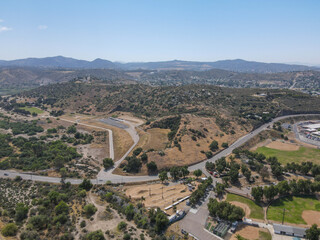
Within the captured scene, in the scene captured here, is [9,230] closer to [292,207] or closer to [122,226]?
[122,226]

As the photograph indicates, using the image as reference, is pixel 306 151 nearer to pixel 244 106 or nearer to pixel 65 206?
pixel 244 106

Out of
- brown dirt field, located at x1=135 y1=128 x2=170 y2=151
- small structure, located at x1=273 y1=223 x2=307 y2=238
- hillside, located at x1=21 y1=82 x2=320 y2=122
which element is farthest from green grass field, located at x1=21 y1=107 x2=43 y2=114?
small structure, located at x1=273 y1=223 x2=307 y2=238

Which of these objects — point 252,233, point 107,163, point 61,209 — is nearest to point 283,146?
point 252,233

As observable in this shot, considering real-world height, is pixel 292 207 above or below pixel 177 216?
below

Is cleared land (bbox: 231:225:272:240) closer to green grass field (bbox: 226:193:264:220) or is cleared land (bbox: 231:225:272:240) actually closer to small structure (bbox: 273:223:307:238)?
small structure (bbox: 273:223:307:238)

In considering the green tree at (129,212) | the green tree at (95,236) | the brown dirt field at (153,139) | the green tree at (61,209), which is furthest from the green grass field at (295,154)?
the green tree at (61,209)

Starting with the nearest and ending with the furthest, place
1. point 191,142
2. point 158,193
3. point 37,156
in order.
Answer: point 158,193, point 37,156, point 191,142

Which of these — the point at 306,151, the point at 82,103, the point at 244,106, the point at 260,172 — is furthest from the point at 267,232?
the point at 82,103
